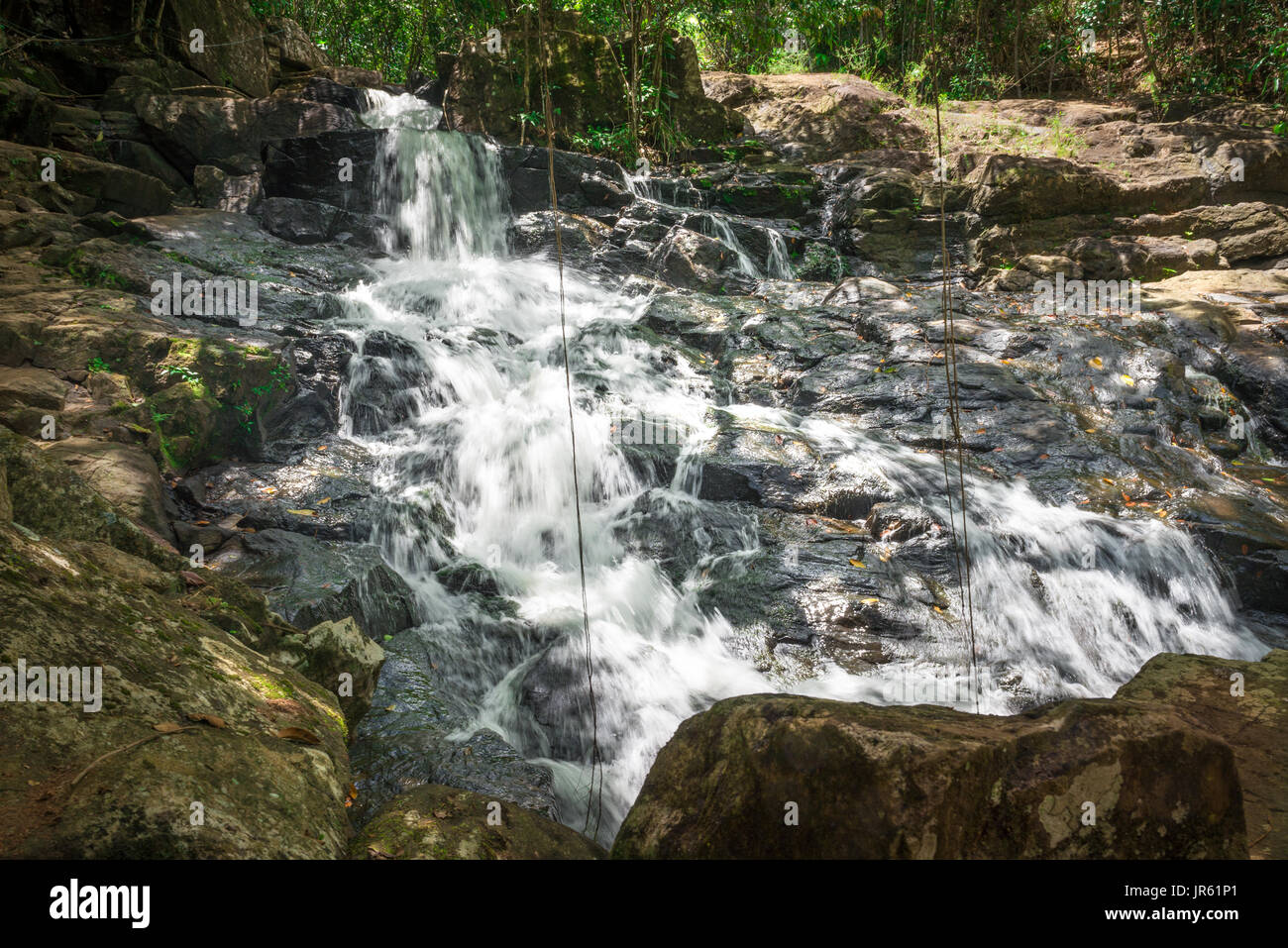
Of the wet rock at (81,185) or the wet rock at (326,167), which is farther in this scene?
the wet rock at (326,167)

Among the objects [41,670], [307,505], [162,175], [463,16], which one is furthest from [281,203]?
[41,670]

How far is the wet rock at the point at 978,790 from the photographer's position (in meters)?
1.89

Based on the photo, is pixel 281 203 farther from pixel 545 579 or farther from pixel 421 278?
pixel 545 579

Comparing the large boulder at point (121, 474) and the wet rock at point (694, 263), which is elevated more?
the wet rock at point (694, 263)

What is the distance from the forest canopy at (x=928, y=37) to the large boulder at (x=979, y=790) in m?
15.3

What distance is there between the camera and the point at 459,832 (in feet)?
7.70

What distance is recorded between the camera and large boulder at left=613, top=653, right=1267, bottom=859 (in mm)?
1892

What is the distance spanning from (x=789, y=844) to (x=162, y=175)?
13.1 m

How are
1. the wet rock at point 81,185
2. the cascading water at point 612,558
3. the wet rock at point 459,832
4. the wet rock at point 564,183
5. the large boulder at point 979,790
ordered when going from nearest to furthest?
the large boulder at point 979,790 < the wet rock at point 459,832 < the cascading water at point 612,558 < the wet rock at point 81,185 < the wet rock at point 564,183

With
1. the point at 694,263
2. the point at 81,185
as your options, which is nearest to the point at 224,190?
the point at 81,185

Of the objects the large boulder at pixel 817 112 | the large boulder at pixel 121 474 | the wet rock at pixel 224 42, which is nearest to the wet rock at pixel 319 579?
the large boulder at pixel 121 474

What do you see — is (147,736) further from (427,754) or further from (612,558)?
(612,558)

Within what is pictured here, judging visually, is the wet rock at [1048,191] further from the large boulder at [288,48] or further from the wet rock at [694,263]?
the large boulder at [288,48]

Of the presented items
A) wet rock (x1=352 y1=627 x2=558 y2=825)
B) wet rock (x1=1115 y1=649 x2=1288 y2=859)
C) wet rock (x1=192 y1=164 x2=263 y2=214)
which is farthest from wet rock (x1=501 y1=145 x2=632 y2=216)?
wet rock (x1=1115 y1=649 x2=1288 y2=859)
